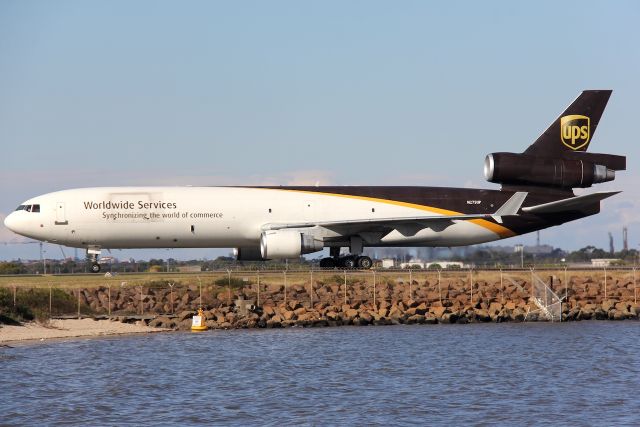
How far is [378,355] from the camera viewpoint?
35188 millimetres

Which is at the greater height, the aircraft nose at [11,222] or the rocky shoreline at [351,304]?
the aircraft nose at [11,222]

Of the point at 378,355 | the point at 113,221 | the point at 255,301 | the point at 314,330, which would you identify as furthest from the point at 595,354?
the point at 113,221

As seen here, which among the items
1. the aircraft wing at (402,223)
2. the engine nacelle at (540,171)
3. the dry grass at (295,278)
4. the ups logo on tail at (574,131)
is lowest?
the dry grass at (295,278)

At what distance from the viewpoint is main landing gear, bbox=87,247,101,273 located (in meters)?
54.7

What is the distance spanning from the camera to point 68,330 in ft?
136

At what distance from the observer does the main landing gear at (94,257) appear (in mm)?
54656

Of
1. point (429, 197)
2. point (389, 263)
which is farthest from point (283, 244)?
point (389, 263)

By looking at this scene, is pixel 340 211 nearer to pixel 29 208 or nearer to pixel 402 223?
pixel 402 223

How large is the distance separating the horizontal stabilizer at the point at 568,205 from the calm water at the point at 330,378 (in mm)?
13863

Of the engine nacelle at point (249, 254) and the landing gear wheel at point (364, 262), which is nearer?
the landing gear wheel at point (364, 262)

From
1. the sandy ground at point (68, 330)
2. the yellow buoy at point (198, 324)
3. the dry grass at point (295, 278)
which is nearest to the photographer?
the sandy ground at point (68, 330)

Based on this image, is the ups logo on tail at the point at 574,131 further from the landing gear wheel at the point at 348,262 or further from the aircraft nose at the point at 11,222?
the aircraft nose at the point at 11,222

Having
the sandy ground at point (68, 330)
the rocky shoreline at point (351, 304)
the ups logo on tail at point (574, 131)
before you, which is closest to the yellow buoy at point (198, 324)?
the rocky shoreline at point (351, 304)

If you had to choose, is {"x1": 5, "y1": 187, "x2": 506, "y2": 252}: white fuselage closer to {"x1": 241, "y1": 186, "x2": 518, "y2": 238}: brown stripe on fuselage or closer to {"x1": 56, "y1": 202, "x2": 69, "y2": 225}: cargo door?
{"x1": 56, "y1": 202, "x2": 69, "y2": 225}: cargo door
